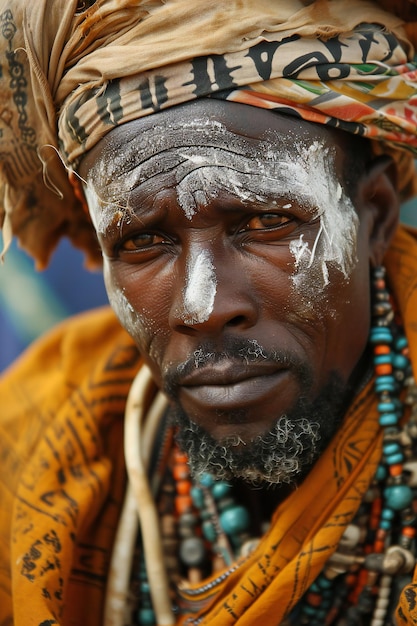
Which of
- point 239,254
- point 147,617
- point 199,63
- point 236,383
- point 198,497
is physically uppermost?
point 199,63

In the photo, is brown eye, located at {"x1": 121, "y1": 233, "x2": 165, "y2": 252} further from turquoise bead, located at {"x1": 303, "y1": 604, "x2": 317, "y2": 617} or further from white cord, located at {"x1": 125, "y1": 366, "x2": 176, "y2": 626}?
turquoise bead, located at {"x1": 303, "y1": 604, "x2": 317, "y2": 617}

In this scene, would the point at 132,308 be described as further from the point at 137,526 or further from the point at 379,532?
the point at 379,532

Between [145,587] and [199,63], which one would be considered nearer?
[199,63]

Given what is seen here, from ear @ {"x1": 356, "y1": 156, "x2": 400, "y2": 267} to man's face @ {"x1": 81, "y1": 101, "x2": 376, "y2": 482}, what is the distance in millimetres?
142

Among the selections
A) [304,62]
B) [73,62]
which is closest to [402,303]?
[304,62]

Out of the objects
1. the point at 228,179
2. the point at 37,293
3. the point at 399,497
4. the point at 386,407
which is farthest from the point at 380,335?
the point at 37,293

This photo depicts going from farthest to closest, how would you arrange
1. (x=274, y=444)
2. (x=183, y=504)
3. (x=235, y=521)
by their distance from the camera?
(x=183, y=504)
(x=235, y=521)
(x=274, y=444)

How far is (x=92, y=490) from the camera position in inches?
96.4

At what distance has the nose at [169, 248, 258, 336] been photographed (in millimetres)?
1922

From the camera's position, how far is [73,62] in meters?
2.11

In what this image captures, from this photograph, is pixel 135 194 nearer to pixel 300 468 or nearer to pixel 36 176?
pixel 36 176

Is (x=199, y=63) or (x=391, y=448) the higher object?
(x=199, y=63)

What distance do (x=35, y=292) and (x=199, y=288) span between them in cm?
263

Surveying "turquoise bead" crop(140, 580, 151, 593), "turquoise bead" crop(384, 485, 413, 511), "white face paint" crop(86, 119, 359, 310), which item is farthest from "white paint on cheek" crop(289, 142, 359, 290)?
"turquoise bead" crop(140, 580, 151, 593)
